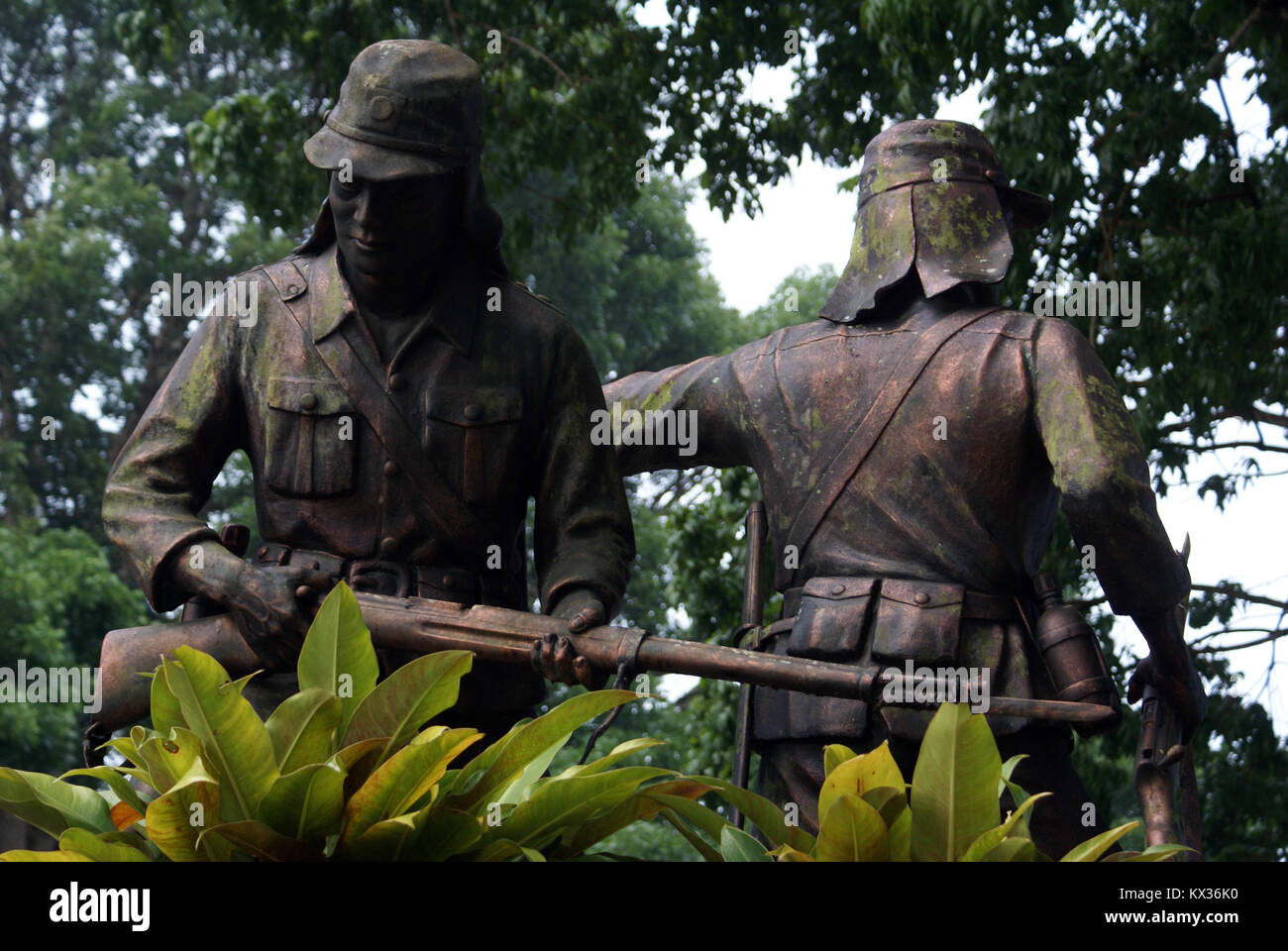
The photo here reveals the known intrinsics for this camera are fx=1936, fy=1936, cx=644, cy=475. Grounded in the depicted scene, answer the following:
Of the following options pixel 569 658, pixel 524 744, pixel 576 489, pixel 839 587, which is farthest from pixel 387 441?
pixel 524 744

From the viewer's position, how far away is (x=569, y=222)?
38.4 feet

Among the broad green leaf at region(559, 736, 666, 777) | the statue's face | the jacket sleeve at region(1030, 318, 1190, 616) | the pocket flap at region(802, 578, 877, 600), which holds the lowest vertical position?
the broad green leaf at region(559, 736, 666, 777)

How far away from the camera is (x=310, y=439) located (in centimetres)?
482

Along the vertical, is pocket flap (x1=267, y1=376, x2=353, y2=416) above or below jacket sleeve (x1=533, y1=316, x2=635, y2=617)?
above

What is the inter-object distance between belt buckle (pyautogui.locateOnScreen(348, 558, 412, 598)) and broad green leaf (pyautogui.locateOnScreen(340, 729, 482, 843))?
1482 millimetres

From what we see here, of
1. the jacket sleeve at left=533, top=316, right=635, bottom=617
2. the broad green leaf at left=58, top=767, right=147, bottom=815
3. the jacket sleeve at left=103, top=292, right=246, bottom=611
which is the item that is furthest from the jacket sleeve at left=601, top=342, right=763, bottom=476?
the broad green leaf at left=58, top=767, right=147, bottom=815

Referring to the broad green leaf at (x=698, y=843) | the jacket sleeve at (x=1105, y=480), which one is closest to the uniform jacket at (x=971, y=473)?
the jacket sleeve at (x=1105, y=480)

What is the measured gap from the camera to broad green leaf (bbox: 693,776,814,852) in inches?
135

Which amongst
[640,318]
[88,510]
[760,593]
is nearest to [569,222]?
[760,593]

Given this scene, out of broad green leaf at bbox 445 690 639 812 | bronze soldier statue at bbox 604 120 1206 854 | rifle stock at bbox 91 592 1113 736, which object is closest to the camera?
broad green leaf at bbox 445 690 639 812

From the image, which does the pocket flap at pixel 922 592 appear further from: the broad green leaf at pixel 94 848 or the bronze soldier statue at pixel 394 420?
the broad green leaf at pixel 94 848

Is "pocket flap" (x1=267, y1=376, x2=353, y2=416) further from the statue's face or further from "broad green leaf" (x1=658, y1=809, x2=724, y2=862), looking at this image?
"broad green leaf" (x1=658, y1=809, x2=724, y2=862)

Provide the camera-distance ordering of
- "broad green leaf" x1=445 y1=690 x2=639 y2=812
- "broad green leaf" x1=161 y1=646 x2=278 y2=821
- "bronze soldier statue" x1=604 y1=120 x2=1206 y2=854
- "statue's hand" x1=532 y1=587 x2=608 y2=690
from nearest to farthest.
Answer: "broad green leaf" x1=161 y1=646 x2=278 y2=821
"broad green leaf" x1=445 y1=690 x2=639 y2=812
"statue's hand" x1=532 y1=587 x2=608 y2=690
"bronze soldier statue" x1=604 y1=120 x2=1206 y2=854
